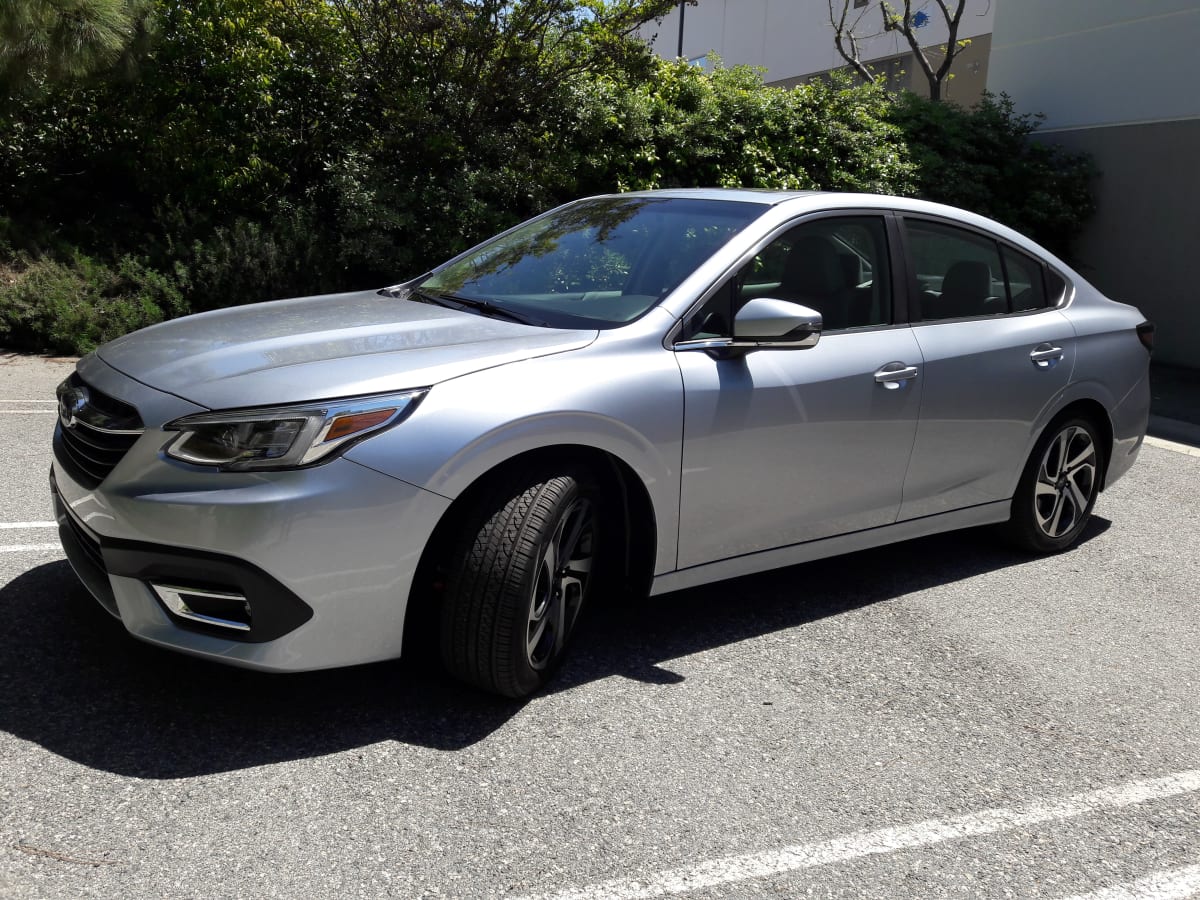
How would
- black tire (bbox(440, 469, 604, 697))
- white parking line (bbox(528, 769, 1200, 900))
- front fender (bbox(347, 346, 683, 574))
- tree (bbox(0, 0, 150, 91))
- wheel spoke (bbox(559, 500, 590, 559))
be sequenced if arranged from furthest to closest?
tree (bbox(0, 0, 150, 91)) < wheel spoke (bbox(559, 500, 590, 559)) < black tire (bbox(440, 469, 604, 697)) < front fender (bbox(347, 346, 683, 574)) < white parking line (bbox(528, 769, 1200, 900))

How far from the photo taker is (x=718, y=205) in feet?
14.6

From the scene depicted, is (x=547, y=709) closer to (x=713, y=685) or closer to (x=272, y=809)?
(x=713, y=685)

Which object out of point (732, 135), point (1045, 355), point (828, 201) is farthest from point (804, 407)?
point (732, 135)

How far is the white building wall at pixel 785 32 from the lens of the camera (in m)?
24.6

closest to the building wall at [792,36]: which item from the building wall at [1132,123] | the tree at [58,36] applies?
the building wall at [1132,123]

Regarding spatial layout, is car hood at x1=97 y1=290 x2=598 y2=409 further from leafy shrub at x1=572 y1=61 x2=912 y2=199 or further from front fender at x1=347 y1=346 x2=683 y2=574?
leafy shrub at x1=572 y1=61 x2=912 y2=199

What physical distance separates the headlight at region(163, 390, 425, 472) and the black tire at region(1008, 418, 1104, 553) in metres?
3.30

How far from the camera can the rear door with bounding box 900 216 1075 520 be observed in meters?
4.57

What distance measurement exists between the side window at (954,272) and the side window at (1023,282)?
0.06 meters

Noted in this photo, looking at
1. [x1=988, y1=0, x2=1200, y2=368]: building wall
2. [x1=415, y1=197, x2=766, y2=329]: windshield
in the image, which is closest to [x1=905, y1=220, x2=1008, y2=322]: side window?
[x1=415, y1=197, x2=766, y2=329]: windshield

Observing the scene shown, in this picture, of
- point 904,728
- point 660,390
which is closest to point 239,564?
point 660,390

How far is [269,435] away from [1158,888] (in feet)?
8.47

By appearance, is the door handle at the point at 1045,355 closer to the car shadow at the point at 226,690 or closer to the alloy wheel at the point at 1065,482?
the alloy wheel at the point at 1065,482

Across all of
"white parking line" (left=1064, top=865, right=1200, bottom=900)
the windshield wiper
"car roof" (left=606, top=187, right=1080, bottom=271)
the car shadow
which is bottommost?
"white parking line" (left=1064, top=865, right=1200, bottom=900)
